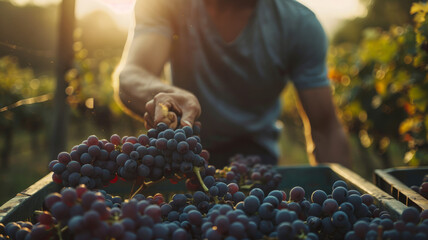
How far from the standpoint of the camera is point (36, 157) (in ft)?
32.7

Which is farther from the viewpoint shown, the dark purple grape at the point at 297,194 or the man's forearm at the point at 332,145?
the man's forearm at the point at 332,145

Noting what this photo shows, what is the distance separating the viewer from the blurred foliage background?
1.77 m

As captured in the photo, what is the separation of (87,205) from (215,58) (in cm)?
156

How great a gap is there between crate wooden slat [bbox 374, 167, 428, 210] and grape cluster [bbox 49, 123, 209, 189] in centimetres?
58

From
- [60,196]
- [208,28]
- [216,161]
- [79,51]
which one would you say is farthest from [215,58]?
[79,51]

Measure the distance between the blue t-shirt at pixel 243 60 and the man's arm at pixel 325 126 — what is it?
0.23 feet

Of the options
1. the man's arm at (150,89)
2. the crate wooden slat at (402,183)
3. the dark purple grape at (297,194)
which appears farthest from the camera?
the man's arm at (150,89)

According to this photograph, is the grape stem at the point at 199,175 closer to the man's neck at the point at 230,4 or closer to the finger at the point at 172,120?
the finger at the point at 172,120

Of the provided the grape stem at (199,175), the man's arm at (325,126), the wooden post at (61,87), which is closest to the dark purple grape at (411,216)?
the grape stem at (199,175)

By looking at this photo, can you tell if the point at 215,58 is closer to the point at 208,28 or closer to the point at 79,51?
the point at 208,28

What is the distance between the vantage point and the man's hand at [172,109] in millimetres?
1092

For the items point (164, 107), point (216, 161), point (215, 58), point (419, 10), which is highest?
point (419, 10)

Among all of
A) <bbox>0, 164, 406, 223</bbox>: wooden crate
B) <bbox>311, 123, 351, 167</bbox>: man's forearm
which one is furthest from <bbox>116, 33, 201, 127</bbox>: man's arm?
<bbox>311, 123, 351, 167</bbox>: man's forearm

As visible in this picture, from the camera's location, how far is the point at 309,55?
213 cm
